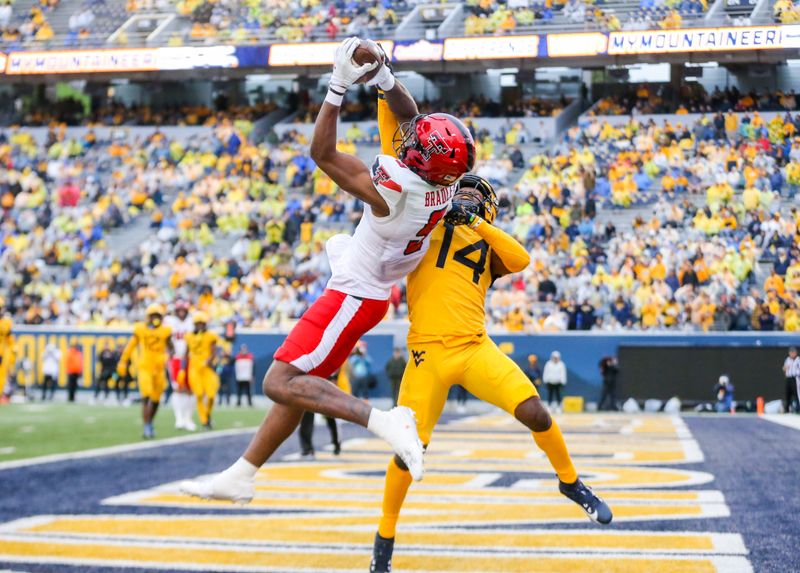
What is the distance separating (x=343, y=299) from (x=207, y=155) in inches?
1005

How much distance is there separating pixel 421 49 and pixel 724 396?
1225 cm

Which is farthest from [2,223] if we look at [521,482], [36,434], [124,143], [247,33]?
[521,482]

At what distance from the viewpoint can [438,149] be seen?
5.01 meters

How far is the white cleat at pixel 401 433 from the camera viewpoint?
4.73 metres

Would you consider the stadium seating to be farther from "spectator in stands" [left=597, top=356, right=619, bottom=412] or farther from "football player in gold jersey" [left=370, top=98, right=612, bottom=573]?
"football player in gold jersey" [left=370, top=98, right=612, bottom=573]

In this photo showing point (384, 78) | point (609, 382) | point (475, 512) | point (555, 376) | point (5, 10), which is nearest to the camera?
point (384, 78)

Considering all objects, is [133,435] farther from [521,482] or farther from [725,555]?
[725,555]

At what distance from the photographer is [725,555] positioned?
618 cm

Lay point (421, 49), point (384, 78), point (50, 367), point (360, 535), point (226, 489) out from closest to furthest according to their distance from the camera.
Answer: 1. point (226, 489)
2. point (384, 78)
3. point (360, 535)
4. point (50, 367)
5. point (421, 49)

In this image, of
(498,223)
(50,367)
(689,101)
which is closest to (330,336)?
(498,223)

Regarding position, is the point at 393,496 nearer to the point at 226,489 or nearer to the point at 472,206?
the point at 226,489

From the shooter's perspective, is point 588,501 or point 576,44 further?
point 576,44

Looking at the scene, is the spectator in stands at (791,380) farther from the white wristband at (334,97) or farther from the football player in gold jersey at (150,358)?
the white wristband at (334,97)

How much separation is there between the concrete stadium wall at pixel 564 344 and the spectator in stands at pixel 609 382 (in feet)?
0.87
